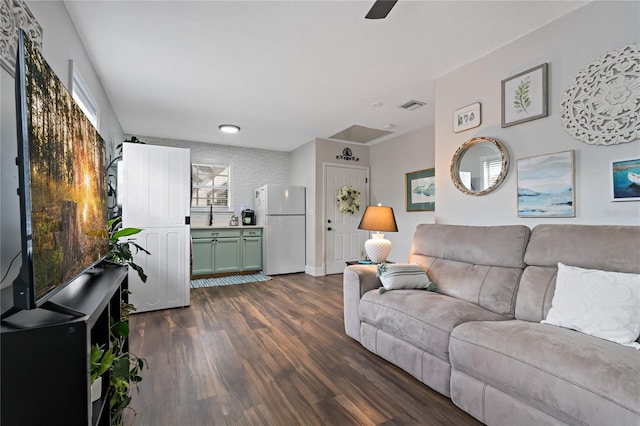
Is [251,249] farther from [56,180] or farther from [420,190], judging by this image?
[56,180]

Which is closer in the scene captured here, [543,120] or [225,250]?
[543,120]

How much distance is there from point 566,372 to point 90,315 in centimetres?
178

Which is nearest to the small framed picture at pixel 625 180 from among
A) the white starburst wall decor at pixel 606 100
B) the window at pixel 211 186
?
the white starburst wall decor at pixel 606 100

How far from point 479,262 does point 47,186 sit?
97.6 inches

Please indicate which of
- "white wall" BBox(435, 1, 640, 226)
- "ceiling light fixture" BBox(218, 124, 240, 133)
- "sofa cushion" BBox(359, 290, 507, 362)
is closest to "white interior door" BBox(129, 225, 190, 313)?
"ceiling light fixture" BBox(218, 124, 240, 133)

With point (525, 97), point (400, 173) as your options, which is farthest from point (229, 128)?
point (525, 97)

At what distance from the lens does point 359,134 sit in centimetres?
502

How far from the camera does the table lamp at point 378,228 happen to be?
2928 mm

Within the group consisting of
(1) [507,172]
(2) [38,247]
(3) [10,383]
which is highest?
(1) [507,172]

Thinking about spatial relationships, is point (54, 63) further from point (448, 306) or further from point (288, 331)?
point (448, 306)

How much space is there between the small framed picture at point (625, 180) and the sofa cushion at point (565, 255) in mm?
234

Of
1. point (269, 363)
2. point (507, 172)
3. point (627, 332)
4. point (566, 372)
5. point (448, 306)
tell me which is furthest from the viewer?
point (507, 172)

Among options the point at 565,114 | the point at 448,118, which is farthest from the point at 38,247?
the point at 448,118

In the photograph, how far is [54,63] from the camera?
179cm
